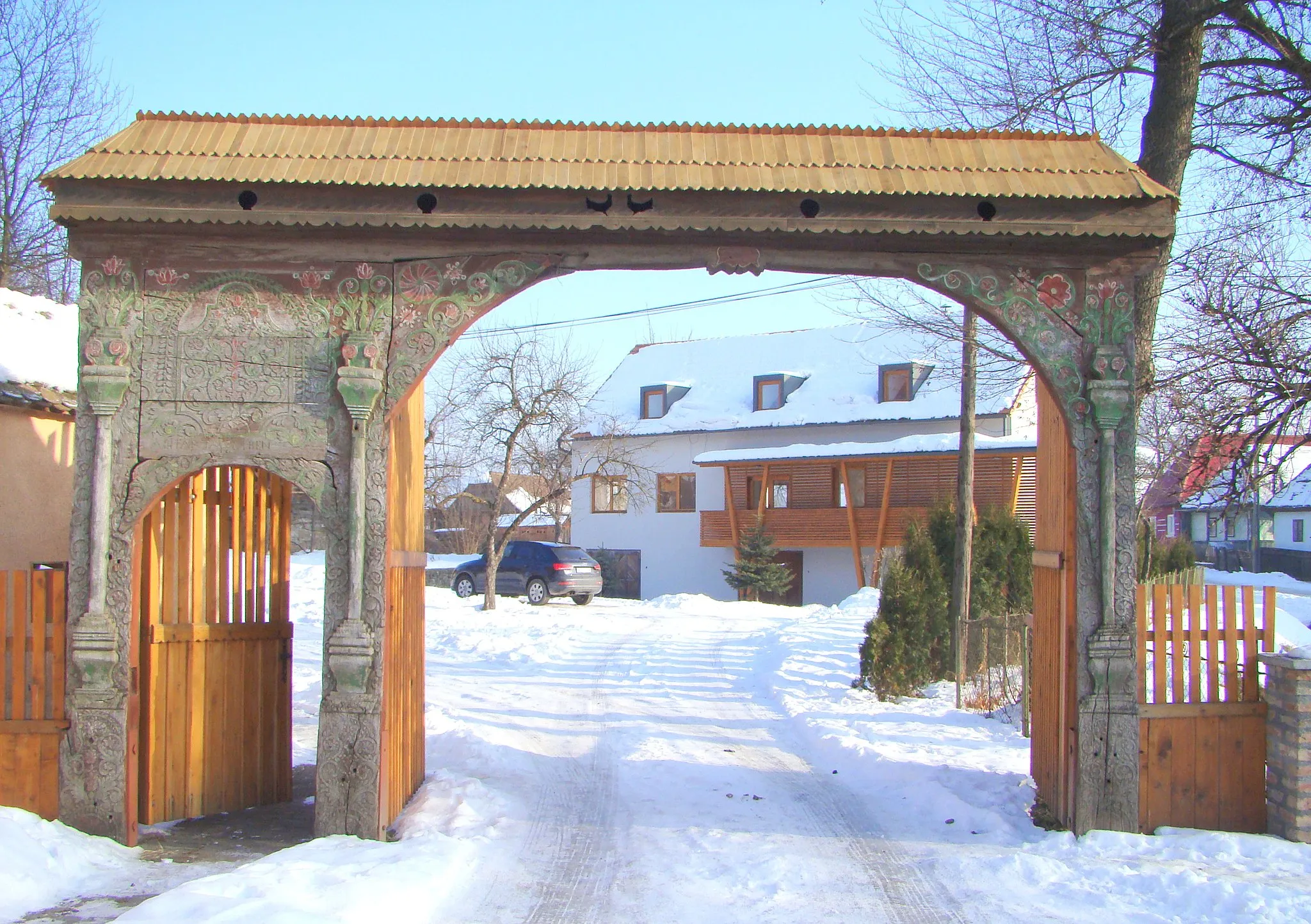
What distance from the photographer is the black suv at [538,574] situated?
26.3 metres

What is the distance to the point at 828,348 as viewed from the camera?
3731 cm

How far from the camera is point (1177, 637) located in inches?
272

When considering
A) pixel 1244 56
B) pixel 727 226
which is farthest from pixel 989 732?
pixel 1244 56

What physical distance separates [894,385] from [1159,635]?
2736 centimetres

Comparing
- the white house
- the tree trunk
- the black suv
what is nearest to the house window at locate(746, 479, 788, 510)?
the white house

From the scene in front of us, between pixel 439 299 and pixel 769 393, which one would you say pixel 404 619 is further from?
pixel 769 393

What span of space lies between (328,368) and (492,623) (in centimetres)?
1373

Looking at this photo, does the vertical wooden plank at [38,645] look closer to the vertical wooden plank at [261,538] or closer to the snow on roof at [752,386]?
the vertical wooden plank at [261,538]

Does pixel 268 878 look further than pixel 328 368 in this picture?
No

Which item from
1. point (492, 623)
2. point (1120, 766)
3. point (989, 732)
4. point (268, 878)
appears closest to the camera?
point (268, 878)

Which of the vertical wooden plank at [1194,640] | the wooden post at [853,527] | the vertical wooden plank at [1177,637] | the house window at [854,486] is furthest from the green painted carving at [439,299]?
the house window at [854,486]

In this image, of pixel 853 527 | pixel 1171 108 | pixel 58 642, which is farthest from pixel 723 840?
pixel 853 527

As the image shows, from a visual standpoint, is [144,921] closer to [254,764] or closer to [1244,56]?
[254,764]

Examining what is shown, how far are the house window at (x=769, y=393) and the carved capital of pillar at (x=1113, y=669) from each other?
2896 cm
